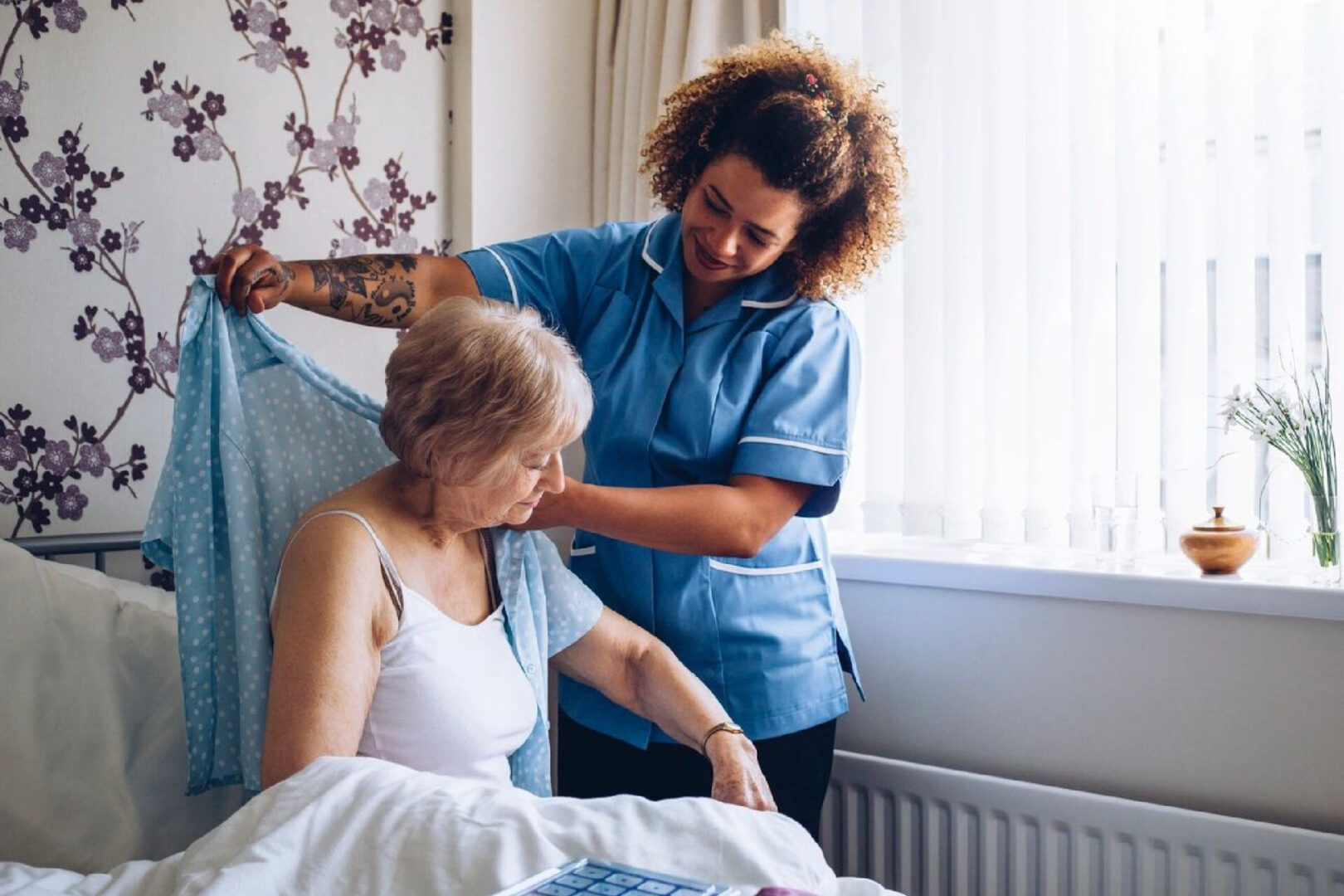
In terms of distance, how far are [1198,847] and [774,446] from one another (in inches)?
36.8

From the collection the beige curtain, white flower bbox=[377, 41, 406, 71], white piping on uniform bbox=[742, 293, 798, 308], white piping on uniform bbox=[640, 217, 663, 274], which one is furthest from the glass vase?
white flower bbox=[377, 41, 406, 71]

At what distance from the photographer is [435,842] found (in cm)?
103

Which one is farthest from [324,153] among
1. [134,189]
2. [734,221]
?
[734,221]

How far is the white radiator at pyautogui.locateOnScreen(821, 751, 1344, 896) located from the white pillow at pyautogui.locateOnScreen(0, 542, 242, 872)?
1.18 metres

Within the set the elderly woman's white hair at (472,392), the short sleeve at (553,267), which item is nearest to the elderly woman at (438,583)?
the elderly woman's white hair at (472,392)

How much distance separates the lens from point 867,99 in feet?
5.70

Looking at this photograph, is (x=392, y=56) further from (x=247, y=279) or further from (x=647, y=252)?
(x=247, y=279)

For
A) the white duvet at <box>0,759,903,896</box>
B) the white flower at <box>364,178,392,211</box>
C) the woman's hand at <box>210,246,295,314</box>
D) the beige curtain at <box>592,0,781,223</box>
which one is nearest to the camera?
the white duvet at <box>0,759,903,896</box>

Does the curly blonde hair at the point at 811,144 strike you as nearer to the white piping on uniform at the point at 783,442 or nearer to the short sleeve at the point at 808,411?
the short sleeve at the point at 808,411

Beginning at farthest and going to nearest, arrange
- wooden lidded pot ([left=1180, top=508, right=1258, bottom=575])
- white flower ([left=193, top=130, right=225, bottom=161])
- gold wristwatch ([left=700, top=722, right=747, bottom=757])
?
white flower ([left=193, top=130, right=225, bottom=161]), wooden lidded pot ([left=1180, top=508, right=1258, bottom=575]), gold wristwatch ([left=700, top=722, right=747, bottom=757])

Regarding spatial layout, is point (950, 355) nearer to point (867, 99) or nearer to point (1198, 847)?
point (867, 99)

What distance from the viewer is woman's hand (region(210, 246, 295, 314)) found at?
1456 mm

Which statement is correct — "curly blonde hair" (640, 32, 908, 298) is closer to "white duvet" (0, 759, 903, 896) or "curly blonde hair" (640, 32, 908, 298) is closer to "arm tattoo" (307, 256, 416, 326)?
"arm tattoo" (307, 256, 416, 326)

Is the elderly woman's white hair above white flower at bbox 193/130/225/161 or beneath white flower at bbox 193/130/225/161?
beneath
